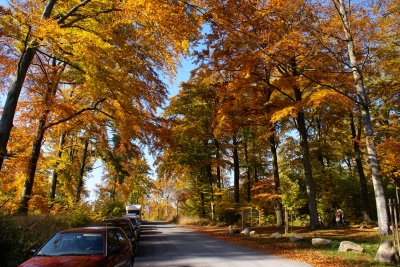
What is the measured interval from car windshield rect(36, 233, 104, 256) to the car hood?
0.26 metres

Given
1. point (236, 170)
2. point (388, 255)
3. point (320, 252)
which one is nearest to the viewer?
point (388, 255)

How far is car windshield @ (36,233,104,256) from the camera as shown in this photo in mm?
5883

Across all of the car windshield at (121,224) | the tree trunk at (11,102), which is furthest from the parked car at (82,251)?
the car windshield at (121,224)

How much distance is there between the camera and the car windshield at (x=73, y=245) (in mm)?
5883

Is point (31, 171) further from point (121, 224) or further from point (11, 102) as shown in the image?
point (121, 224)

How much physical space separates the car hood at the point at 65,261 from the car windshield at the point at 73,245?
26cm

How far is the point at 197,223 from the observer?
113ft

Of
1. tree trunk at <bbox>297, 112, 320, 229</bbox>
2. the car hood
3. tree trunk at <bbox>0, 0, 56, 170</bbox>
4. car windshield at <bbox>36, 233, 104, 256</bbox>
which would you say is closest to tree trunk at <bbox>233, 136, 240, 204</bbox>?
tree trunk at <bbox>297, 112, 320, 229</bbox>

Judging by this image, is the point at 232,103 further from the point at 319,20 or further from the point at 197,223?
the point at 197,223

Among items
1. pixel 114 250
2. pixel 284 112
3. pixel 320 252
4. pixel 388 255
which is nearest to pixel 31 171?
pixel 114 250

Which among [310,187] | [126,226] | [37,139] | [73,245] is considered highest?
[37,139]

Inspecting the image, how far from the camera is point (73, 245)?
20.1 feet

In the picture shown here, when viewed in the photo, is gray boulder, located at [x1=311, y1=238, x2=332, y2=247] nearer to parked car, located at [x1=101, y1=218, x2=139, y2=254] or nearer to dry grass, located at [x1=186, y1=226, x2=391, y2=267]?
dry grass, located at [x1=186, y1=226, x2=391, y2=267]

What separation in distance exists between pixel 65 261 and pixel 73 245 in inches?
34.0
